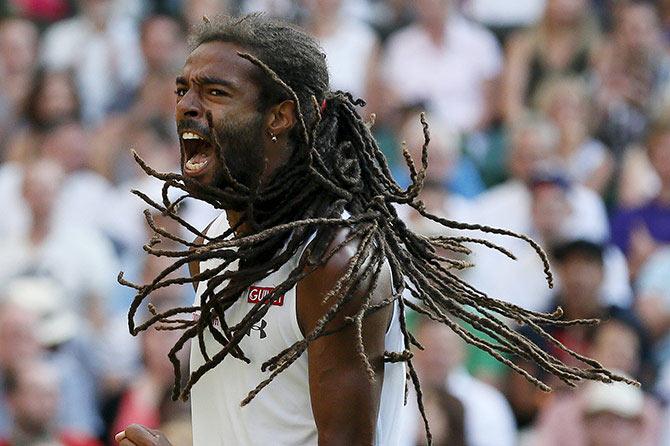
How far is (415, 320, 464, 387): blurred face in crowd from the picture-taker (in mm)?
7262

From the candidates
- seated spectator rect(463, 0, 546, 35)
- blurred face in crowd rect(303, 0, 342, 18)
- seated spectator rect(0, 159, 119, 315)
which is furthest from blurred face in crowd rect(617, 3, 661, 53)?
seated spectator rect(0, 159, 119, 315)

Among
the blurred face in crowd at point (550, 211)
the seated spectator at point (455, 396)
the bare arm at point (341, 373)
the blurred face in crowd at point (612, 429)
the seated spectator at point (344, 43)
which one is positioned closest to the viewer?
the bare arm at point (341, 373)

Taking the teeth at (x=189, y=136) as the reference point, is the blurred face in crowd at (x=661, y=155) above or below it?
above

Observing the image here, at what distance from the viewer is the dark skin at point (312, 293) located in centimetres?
323

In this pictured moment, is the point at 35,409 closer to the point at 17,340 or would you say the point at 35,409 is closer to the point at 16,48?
the point at 17,340

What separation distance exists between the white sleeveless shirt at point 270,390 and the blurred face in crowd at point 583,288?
13.5ft

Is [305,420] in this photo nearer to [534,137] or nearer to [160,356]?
[160,356]

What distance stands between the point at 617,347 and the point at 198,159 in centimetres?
435

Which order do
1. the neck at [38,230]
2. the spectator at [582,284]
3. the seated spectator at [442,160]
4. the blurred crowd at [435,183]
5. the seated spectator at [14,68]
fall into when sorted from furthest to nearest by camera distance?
the seated spectator at [14,68]
the neck at [38,230]
the seated spectator at [442,160]
the spectator at [582,284]
the blurred crowd at [435,183]

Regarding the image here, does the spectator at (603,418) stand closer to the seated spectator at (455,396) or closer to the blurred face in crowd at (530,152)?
the seated spectator at (455,396)

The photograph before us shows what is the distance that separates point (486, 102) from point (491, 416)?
91.7 inches

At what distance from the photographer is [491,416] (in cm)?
731

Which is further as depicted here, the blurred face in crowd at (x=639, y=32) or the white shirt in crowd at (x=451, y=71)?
the white shirt in crowd at (x=451, y=71)

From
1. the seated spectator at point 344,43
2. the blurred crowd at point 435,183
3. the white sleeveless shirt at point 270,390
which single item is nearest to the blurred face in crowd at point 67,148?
the blurred crowd at point 435,183
